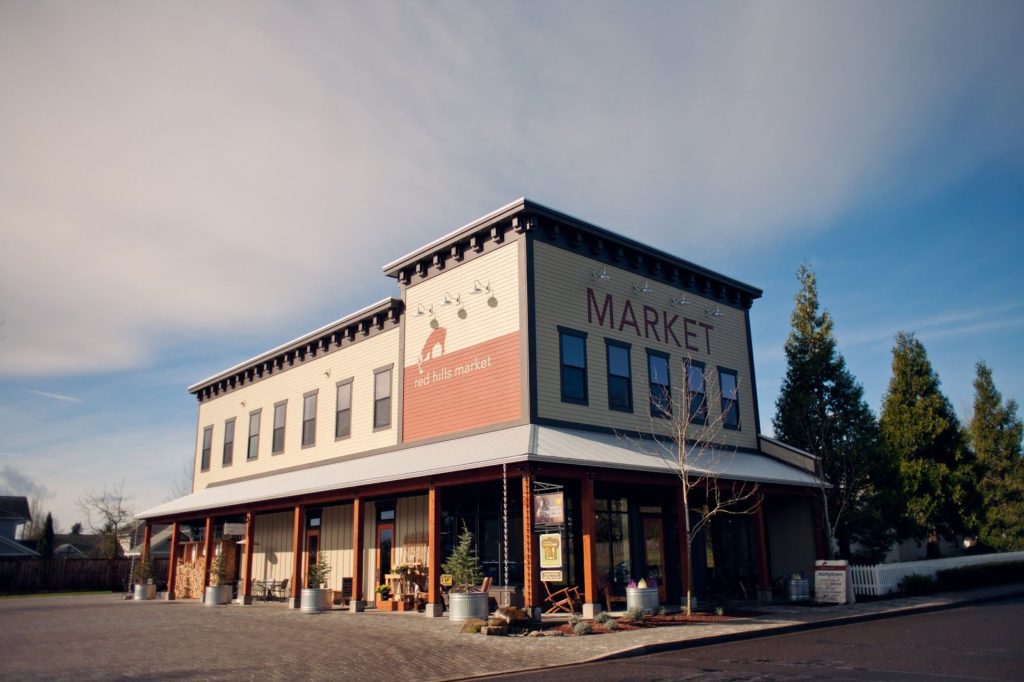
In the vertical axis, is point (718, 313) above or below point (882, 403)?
above

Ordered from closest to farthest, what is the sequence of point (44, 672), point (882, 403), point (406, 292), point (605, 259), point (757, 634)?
point (44, 672) < point (757, 634) < point (605, 259) < point (406, 292) < point (882, 403)

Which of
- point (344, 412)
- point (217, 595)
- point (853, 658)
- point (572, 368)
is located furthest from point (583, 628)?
point (217, 595)

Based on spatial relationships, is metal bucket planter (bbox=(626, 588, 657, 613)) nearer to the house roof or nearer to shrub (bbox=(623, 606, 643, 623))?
shrub (bbox=(623, 606, 643, 623))

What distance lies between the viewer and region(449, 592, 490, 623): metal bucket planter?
16.3m

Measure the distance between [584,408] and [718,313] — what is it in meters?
7.58

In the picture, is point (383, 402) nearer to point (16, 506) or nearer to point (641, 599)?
point (641, 599)

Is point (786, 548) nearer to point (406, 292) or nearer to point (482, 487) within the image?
point (482, 487)

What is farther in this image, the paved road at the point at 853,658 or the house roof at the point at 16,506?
the house roof at the point at 16,506

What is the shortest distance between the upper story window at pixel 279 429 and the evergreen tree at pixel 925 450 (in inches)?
869

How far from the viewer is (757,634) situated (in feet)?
47.5

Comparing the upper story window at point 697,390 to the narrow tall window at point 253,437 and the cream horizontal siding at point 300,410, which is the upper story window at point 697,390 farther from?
the narrow tall window at point 253,437

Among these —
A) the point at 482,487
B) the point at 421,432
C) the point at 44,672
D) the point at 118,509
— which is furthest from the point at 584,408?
the point at 118,509

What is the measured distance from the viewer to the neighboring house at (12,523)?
167 ft

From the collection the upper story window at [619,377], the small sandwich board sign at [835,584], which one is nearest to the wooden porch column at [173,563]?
the upper story window at [619,377]
